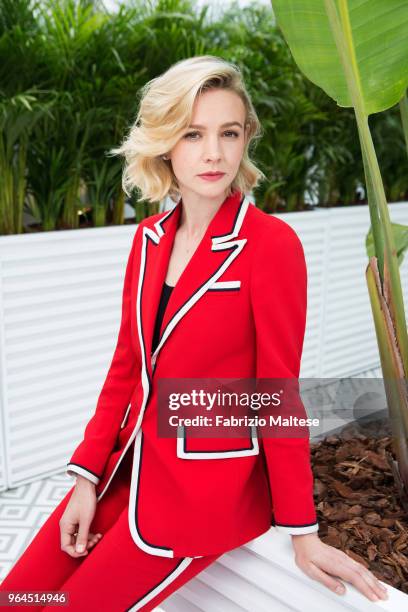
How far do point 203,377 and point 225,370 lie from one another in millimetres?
34

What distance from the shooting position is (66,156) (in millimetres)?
2105

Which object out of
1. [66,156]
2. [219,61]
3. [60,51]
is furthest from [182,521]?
[60,51]

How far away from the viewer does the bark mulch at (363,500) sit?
1.01 m

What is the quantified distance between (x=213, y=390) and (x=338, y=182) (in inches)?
94.2

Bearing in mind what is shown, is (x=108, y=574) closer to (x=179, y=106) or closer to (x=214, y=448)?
(x=214, y=448)

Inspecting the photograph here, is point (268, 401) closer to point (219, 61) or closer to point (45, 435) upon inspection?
point (219, 61)

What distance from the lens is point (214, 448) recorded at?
0.92 meters

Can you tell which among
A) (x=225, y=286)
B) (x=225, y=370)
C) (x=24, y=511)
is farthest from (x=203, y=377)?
(x=24, y=511)

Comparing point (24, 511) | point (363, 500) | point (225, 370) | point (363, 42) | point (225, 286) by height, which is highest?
point (363, 42)

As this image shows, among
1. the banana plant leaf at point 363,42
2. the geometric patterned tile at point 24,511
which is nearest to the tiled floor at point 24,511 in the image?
the geometric patterned tile at point 24,511

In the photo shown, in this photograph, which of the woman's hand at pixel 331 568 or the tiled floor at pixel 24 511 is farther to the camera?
the tiled floor at pixel 24 511

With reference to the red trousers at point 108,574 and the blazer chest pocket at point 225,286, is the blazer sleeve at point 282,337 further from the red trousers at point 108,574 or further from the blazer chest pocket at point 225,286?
the red trousers at point 108,574

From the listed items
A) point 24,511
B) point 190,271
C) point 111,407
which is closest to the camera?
point 190,271

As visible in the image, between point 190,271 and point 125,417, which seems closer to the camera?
point 190,271
